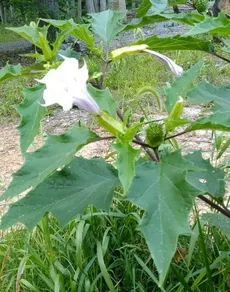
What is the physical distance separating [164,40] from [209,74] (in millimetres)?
4521

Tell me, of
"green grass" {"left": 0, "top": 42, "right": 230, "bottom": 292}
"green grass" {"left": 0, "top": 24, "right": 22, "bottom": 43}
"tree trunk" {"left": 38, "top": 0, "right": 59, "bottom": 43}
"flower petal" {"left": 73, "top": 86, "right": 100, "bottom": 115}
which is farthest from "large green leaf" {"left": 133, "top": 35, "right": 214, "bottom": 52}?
"green grass" {"left": 0, "top": 24, "right": 22, "bottom": 43}

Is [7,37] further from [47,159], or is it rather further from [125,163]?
[125,163]

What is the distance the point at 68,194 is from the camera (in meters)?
1.13

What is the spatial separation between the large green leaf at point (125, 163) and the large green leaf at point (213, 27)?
265mm

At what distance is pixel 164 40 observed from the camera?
1149 millimetres

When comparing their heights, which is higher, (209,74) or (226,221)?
(226,221)

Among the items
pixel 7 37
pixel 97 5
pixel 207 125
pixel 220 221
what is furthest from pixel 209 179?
pixel 97 5

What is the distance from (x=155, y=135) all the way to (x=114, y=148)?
0.43ft

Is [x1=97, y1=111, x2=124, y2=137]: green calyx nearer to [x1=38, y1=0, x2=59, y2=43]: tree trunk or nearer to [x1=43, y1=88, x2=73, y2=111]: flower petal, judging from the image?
[x1=43, y1=88, x2=73, y2=111]: flower petal

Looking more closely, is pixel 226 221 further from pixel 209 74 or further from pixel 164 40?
pixel 209 74

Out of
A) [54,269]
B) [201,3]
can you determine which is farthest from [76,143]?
[54,269]

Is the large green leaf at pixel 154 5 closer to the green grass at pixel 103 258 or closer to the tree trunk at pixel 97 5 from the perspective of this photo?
the green grass at pixel 103 258

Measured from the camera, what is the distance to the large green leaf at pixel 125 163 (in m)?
0.88

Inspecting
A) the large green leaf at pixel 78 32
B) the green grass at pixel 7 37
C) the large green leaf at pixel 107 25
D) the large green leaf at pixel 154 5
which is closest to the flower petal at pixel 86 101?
the large green leaf at pixel 78 32
